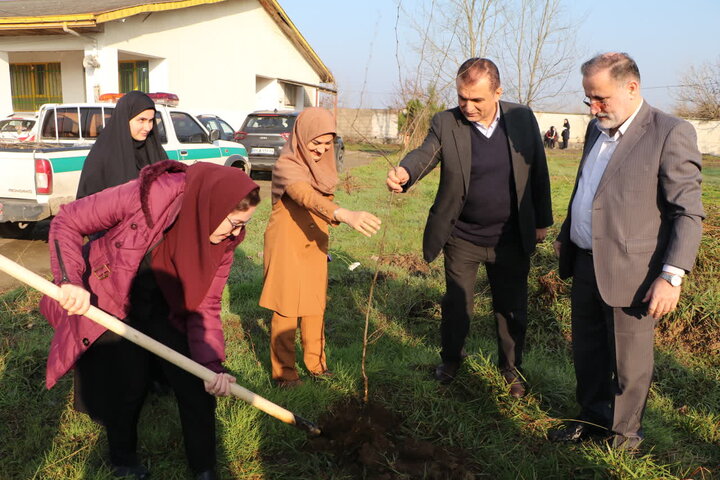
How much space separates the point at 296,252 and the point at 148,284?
3.63ft

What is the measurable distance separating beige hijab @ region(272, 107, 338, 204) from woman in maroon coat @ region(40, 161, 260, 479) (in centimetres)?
71

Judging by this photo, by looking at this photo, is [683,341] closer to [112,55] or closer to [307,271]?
[307,271]

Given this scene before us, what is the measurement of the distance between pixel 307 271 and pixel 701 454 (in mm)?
2440

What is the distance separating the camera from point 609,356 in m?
3.06

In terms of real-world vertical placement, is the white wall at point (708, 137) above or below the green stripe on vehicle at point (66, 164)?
above

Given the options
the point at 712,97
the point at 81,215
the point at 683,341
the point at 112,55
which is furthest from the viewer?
the point at 712,97

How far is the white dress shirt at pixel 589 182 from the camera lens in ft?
9.03

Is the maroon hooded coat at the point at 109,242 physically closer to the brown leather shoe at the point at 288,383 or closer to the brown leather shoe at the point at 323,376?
the brown leather shoe at the point at 288,383

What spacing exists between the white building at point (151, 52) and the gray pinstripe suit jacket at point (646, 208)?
361 inches

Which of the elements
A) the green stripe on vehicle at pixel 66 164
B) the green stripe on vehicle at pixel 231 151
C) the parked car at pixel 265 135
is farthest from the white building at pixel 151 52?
the green stripe on vehicle at pixel 66 164

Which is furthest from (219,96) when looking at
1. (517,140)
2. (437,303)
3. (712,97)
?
(712,97)

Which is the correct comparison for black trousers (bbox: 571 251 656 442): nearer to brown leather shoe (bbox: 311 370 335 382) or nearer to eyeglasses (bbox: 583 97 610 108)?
eyeglasses (bbox: 583 97 610 108)

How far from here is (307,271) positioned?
357 cm

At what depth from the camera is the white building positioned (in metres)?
14.2
